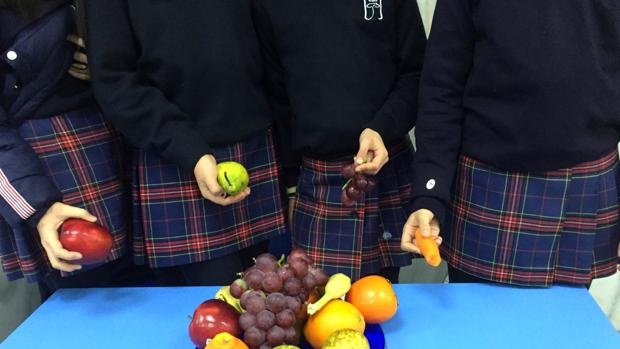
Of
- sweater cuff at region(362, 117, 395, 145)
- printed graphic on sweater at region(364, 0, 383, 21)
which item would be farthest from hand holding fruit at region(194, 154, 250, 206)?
printed graphic on sweater at region(364, 0, 383, 21)

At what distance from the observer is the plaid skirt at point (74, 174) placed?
1087mm

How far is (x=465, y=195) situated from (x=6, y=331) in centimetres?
142

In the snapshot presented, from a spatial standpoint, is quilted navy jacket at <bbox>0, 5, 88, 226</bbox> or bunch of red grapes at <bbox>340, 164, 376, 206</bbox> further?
bunch of red grapes at <bbox>340, 164, 376, 206</bbox>

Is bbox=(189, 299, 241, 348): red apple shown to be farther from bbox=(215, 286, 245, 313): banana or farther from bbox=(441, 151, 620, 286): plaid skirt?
bbox=(441, 151, 620, 286): plaid skirt

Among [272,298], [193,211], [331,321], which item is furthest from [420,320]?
[193,211]

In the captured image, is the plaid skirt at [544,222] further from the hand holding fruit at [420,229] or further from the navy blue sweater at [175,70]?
the navy blue sweater at [175,70]

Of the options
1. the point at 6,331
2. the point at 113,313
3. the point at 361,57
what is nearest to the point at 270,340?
the point at 113,313

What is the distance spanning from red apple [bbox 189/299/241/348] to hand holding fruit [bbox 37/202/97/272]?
0.97ft

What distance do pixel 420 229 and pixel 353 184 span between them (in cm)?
19

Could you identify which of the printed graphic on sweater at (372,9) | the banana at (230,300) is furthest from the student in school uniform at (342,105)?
the banana at (230,300)

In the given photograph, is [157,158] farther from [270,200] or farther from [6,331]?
[6,331]

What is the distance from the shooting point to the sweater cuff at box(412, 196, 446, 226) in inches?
39.2

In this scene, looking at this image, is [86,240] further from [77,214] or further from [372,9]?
[372,9]

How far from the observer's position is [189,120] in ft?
3.59
